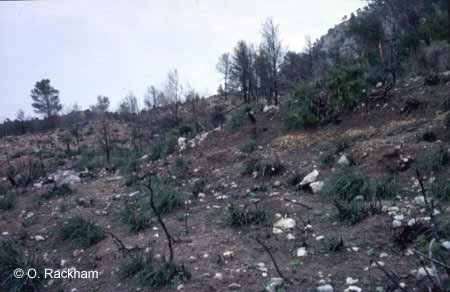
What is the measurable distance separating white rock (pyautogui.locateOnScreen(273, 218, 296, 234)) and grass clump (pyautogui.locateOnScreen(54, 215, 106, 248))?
2.15 metres

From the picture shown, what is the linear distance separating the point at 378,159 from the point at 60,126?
2307 cm

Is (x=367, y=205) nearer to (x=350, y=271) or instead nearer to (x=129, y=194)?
(x=350, y=271)

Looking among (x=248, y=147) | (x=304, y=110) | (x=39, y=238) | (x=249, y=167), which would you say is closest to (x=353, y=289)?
(x=249, y=167)

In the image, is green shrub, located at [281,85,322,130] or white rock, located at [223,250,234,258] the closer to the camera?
white rock, located at [223,250,234,258]

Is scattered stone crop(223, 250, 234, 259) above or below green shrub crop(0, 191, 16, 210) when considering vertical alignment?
below

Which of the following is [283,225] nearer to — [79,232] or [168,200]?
[168,200]

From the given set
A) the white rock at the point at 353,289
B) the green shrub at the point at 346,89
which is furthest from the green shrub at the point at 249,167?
the white rock at the point at 353,289

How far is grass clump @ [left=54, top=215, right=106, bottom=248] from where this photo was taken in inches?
189

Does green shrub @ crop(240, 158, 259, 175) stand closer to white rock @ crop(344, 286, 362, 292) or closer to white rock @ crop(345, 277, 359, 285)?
white rock @ crop(345, 277, 359, 285)

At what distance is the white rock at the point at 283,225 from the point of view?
4.09 meters

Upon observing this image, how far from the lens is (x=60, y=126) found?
24828 mm

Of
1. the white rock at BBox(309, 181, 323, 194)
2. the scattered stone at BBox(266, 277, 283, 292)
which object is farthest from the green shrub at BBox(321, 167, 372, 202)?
the scattered stone at BBox(266, 277, 283, 292)

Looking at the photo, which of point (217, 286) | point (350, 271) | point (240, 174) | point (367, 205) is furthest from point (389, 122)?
point (217, 286)

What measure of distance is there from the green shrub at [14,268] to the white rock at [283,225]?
2468 millimetres
